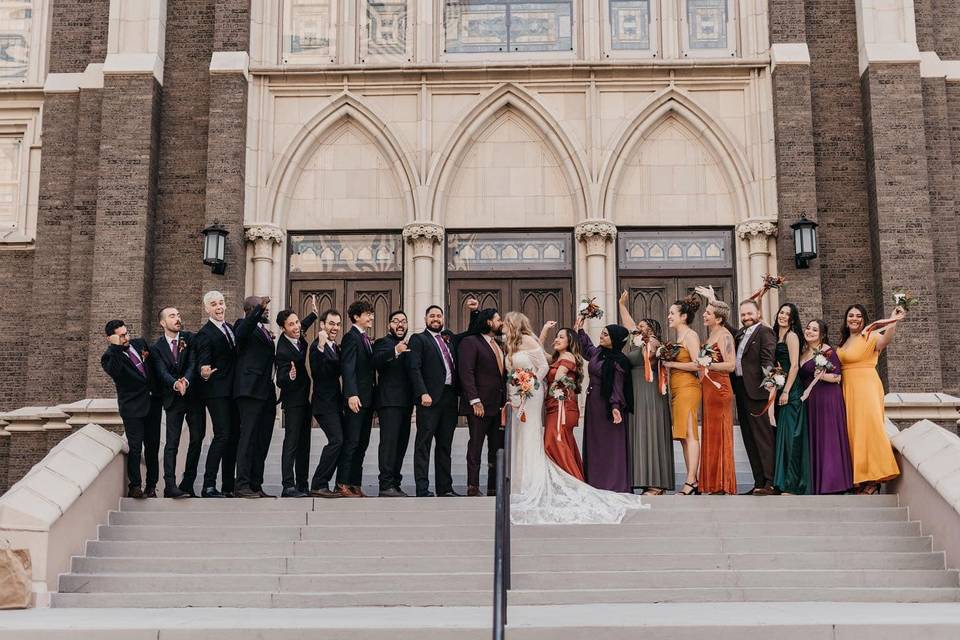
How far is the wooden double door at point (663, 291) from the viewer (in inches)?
600

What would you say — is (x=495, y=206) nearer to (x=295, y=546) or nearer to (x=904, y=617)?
(x=295, y=546)

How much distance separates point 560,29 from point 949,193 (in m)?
5.62

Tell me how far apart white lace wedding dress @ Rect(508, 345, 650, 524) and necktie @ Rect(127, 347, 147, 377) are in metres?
3.33

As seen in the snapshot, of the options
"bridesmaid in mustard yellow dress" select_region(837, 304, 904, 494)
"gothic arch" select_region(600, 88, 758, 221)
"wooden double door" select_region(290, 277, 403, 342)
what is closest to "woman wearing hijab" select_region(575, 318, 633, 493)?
"bridesmaid in mustard yellow dress" select_region(837, 304, 904, 494)

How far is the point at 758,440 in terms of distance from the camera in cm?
1065

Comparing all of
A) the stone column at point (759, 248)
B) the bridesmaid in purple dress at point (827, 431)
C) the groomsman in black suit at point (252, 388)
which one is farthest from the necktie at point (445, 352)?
the stone column at point (759, 248)

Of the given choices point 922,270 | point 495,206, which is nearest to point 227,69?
point 495,206

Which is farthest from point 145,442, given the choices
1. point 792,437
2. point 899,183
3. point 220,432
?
point 899,183

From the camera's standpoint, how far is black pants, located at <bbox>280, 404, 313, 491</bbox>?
34.3ft

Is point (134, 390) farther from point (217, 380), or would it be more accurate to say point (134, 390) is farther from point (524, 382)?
point (524, 382)

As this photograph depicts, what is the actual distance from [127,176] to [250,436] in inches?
238

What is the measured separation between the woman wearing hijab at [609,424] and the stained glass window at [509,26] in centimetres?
662

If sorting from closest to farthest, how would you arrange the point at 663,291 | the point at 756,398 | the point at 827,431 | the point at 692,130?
the point at 827,431 → the point at 756,398 → the point at 663,291 → the point at 692,130

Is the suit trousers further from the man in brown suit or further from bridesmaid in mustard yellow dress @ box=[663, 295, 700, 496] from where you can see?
bridesmaid in mustard yellow dress @ box=[663, 295, 700, 496]
